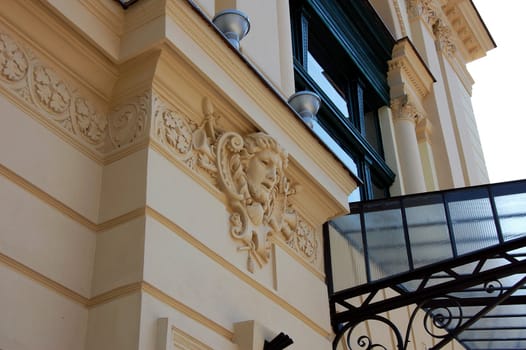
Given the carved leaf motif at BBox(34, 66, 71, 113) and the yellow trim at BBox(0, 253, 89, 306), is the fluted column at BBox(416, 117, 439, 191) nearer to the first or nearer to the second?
the carved leaf motif at BBox(34, 66, 71, 113)

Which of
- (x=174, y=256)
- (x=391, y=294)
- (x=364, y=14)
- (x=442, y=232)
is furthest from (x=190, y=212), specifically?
(x=364, y=14)

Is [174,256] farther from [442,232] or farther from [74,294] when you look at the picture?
[442,232]

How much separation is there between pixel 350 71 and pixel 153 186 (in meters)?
7.18

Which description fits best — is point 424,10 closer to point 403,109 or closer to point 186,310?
point 403,109

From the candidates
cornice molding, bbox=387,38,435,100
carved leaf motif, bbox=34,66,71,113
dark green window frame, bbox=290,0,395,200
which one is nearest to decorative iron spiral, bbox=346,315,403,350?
carved leaf motif, bbox=34,66,71,113

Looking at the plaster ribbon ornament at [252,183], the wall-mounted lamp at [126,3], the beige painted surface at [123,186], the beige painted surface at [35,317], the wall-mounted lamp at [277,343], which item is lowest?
the beige painted surface at [35,317]

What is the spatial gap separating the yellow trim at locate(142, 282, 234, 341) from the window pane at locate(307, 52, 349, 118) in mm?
5890

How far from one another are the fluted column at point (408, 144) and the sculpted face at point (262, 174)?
6027 mm

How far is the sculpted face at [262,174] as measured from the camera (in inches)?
237

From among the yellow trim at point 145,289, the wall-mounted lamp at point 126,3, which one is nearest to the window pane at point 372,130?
the yellow trim at point 145,289

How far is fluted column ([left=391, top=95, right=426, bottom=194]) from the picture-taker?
12000mm

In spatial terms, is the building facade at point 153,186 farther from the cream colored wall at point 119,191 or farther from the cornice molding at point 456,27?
the cornice molding at point 456,27

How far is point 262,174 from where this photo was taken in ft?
19.9

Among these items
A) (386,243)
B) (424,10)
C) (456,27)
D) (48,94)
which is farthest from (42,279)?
(456,27)
